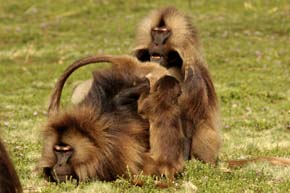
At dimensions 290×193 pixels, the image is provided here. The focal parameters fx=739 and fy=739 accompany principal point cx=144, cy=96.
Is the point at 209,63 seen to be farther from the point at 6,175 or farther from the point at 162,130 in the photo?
the point at 6,175

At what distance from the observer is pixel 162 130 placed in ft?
19.7

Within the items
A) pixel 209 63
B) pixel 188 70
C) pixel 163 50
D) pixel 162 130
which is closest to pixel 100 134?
pixel 162 130

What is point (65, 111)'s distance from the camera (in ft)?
19.5

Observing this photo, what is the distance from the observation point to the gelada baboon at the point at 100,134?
226 inches

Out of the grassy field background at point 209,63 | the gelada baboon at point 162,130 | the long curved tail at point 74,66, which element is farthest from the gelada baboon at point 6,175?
the long curved tail at point 74,66

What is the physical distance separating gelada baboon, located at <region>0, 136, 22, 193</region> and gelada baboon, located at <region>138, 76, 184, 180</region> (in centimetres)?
207

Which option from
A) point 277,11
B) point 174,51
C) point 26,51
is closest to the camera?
point 174,51

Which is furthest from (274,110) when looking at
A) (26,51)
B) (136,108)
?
(26,51)

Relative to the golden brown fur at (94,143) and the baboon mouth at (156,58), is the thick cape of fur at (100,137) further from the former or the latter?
the baboon mouth at (156,58)

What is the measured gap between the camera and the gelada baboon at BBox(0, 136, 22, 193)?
3992mm

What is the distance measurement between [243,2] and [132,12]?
10.8 ft

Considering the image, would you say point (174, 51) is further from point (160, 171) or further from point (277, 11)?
point (277, 11)

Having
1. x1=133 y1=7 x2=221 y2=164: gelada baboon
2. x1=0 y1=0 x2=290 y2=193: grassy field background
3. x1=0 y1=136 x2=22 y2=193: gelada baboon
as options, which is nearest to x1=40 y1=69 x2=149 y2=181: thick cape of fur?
x1=0 y1=0 x2=290 y2=193: grassy field background

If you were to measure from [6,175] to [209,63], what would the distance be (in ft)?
36.6
